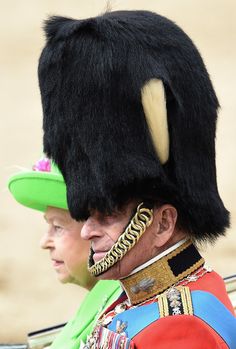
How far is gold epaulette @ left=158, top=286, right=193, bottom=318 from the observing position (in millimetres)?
1674

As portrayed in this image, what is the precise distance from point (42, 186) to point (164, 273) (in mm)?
548

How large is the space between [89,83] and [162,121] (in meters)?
0.15

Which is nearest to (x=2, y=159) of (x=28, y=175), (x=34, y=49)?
(x=34, y=49)

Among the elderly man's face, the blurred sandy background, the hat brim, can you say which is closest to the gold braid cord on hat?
the elderly man's face

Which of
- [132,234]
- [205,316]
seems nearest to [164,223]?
[132,234]

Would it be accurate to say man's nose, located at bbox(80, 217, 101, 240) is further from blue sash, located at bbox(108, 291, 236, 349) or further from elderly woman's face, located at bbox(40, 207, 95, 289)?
elderly woman's face, located at bbox(40, 207, 95, 289)

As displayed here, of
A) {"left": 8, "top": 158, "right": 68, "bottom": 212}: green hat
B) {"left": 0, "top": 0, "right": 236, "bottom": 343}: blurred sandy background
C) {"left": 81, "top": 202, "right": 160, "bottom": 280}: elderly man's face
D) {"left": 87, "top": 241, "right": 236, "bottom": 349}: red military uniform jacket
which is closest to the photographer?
{"left": 87, "top": 241, "right": 236, "bottom": 349}: red military uniform jacket

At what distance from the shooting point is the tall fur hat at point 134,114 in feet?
5.62

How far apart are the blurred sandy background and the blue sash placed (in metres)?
1.58

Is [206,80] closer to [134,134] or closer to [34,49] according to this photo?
[134,134]

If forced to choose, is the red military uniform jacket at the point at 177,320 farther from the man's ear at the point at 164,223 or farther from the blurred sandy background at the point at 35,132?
the blurred sandy background at the point at 35,132

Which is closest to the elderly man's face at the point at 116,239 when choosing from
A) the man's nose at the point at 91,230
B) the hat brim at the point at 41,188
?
the man's nose at the point at 91,230

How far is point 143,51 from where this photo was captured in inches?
68.2

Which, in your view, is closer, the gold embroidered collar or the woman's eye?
the gold embroidered collar
